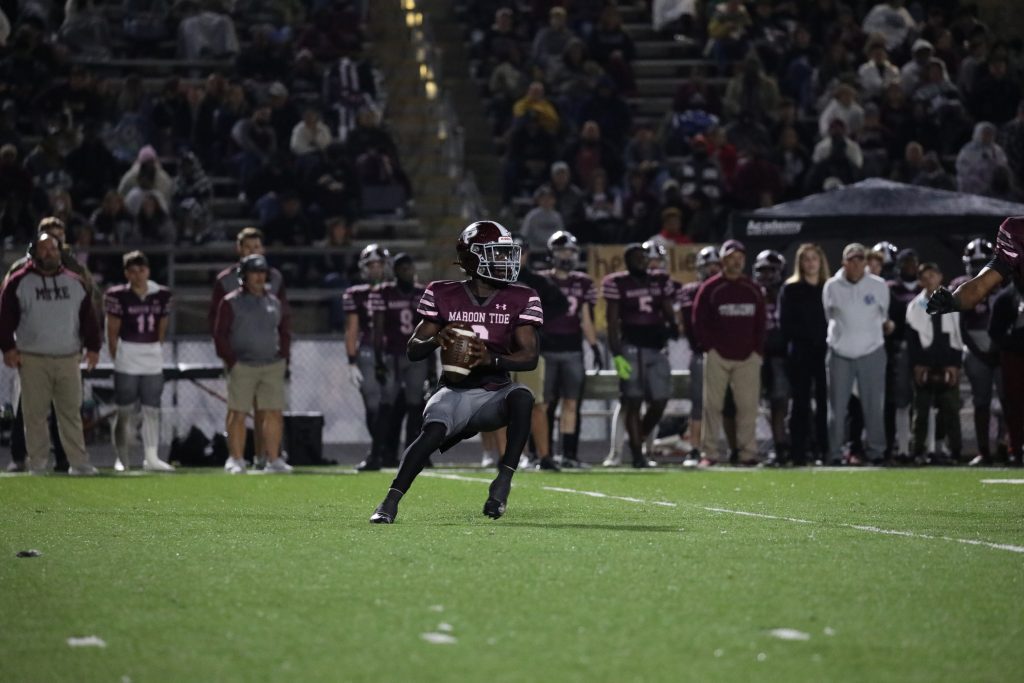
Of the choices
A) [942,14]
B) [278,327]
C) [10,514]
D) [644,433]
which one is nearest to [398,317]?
[278,327]

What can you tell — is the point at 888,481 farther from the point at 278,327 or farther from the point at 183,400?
the point at 183,400

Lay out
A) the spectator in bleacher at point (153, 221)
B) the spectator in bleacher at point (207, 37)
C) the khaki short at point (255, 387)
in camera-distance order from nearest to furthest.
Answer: the khaki short at point (255, 387) < the spectator in bleacher at point (153, 221) < the spectator in bleacher at point (207, 37)

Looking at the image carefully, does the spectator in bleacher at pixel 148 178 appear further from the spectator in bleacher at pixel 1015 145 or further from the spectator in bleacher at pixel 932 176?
the spectator in bleacher at pixel 1015 145

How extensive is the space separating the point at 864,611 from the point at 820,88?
2085 cm

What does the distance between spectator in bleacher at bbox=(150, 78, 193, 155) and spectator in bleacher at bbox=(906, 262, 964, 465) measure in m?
11.0

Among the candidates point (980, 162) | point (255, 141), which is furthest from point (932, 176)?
point (255, 141)

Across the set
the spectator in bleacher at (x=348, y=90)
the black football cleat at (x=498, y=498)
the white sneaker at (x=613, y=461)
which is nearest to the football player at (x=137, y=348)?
the white sneaker at (x=613, y=461)

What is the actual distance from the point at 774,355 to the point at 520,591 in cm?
1137

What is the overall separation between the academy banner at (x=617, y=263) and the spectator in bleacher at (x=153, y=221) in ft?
17.2

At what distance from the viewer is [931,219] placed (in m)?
19.4

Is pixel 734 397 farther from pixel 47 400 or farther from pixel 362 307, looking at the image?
pixel 47 400

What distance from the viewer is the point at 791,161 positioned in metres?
24.4

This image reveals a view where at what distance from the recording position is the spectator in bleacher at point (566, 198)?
904 inches

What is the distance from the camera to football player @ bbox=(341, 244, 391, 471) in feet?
58.2
